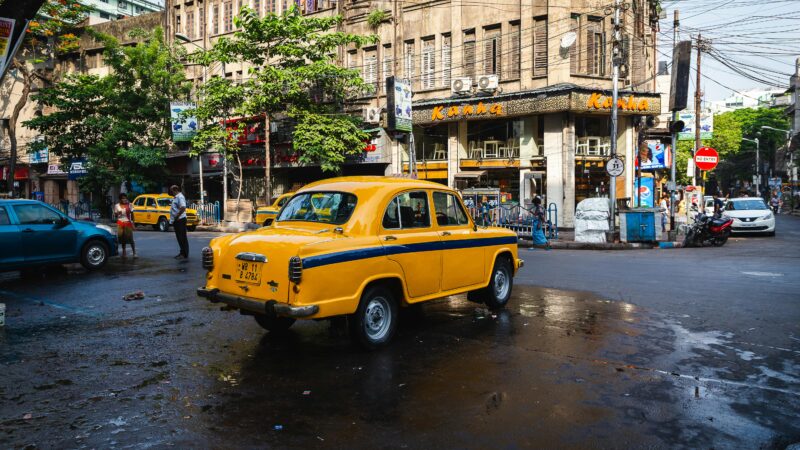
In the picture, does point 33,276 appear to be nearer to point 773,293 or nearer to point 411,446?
point 411,446

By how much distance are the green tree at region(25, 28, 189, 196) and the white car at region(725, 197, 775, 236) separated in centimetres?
3007

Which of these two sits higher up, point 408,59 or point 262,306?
point 408,59

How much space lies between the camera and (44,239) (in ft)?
40.0

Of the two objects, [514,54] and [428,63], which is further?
[428,63]

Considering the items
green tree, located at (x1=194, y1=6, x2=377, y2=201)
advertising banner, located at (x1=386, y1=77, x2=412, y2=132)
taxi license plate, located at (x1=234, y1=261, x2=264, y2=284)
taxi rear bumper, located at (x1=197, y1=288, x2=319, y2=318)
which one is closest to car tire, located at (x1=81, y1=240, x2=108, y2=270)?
taxi rear bumper, located at (x1=197, y1=288, x2=319, y2=318)

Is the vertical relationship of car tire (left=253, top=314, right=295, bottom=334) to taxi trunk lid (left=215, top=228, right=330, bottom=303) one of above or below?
below

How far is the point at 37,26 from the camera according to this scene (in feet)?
115

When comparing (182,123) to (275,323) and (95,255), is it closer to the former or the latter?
(95,255)

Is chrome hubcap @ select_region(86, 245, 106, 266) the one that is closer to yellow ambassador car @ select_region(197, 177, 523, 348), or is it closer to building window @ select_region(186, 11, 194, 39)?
yellow ambassador car @ select_region(197, 177, 523, 348)

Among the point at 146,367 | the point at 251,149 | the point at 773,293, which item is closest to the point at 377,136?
the point at 251,149

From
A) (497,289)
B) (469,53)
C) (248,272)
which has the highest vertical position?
(469,53)

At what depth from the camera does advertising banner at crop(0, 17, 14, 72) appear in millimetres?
7969

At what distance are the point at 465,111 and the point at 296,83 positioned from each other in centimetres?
807

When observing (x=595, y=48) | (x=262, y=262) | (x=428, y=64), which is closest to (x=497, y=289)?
(x=262, y=262)
